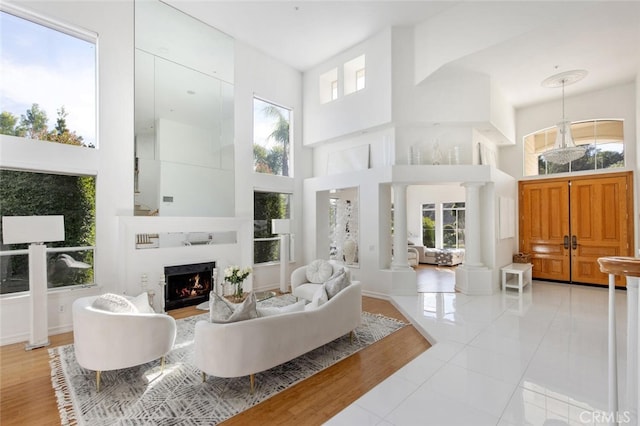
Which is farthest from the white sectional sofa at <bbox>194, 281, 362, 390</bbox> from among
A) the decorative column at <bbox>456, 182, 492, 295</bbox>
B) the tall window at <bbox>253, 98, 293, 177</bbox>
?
the tall window at <bbox>253, 98, 293, 177</bbox>

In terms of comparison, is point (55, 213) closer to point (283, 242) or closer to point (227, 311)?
point (227, 311)

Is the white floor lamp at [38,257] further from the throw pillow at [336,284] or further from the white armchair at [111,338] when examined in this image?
the throw pillow at [336,284]

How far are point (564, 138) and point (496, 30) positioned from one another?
240 centimetres

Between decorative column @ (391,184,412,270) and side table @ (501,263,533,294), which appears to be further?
decorative column @ (391,184,412,270)

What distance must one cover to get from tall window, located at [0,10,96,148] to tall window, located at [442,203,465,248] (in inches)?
451

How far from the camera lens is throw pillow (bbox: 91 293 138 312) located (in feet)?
10.1

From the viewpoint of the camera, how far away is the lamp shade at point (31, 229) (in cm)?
380

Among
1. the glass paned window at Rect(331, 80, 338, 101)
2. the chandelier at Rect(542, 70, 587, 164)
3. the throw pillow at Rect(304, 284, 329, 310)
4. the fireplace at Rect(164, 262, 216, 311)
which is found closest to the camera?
the throw pillow at Rect(304, 284, 329, 310)

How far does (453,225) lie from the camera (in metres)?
11.9

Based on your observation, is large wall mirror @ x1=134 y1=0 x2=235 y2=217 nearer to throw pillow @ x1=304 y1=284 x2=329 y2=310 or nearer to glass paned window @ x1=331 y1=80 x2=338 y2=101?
glass paned window @ x1=331 y1=80 x2=338 y2=101

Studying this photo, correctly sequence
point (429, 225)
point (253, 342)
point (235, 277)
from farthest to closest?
point (429, 225), point (235, 277), point (253, 342)

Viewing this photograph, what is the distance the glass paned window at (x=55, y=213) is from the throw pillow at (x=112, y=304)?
2125 mm

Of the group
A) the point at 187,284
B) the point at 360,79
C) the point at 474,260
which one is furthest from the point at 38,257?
the point at 474,260

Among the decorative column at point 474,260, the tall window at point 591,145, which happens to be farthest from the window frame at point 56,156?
the tall window at point 591,145
